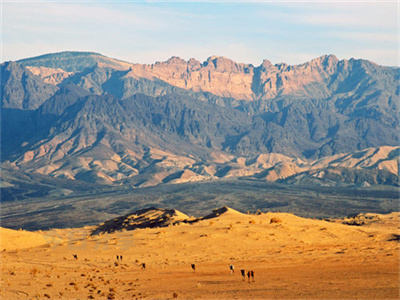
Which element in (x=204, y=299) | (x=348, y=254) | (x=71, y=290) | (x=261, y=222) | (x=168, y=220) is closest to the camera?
(x=204, y=299)

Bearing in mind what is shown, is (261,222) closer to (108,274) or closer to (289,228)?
(289,228)

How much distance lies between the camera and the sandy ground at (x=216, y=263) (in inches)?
1609

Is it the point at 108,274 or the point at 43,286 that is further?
the point at 108,274

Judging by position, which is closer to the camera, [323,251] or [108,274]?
[108,274]

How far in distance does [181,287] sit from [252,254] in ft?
58.8

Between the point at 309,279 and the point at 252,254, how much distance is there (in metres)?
16.7

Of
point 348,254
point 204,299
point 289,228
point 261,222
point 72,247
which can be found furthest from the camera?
point 261,222

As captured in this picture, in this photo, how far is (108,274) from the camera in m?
50.2

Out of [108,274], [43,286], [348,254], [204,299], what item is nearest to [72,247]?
[108,274]

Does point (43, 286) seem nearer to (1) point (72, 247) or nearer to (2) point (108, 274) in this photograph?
(2) point (108, 274)

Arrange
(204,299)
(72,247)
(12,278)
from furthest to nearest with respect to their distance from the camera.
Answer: (72,247) → (12,278) → (204,299)

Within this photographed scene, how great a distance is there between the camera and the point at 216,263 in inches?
2203

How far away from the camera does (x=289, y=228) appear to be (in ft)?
241

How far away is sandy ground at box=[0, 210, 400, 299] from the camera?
40.9 metres
